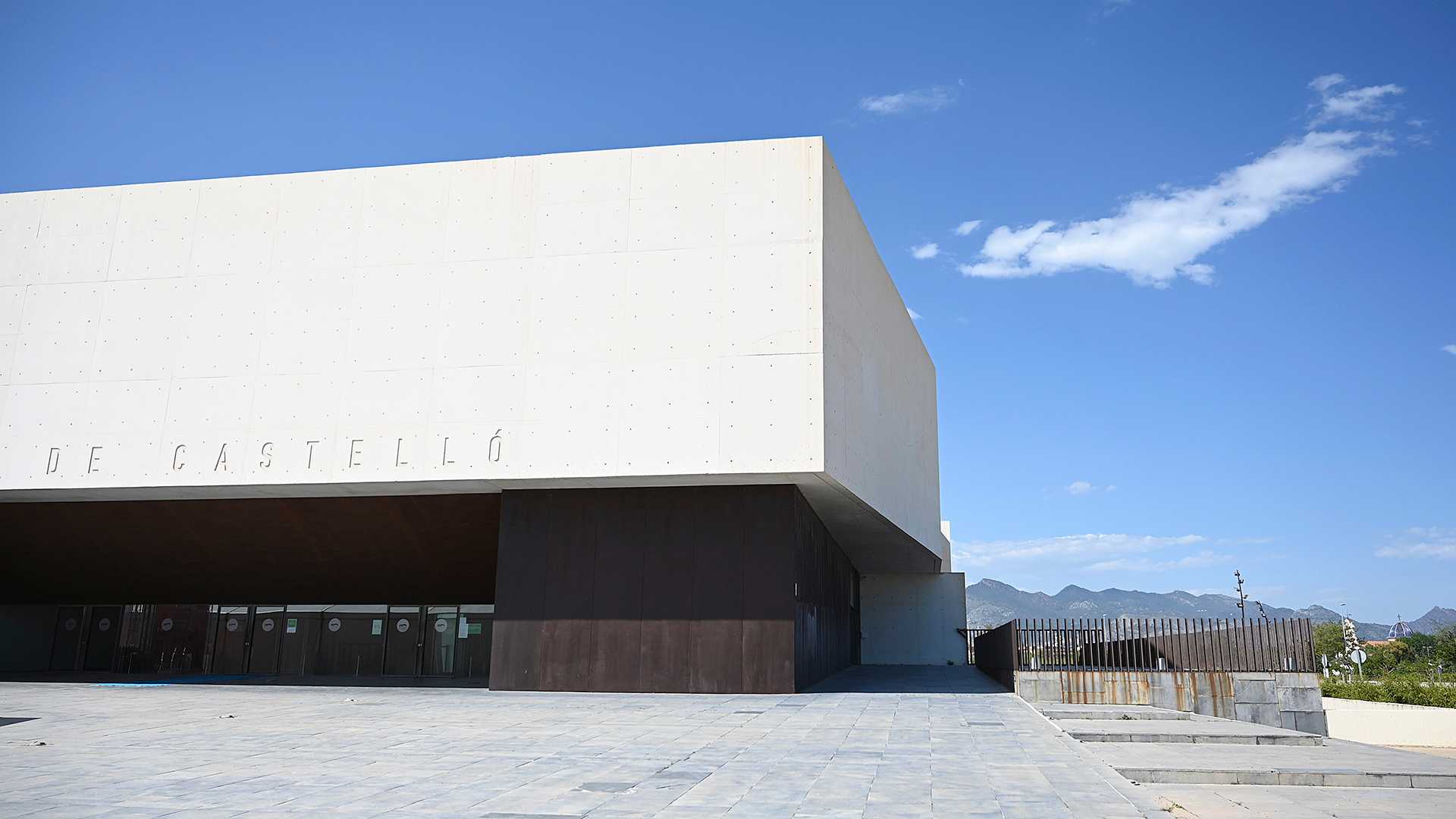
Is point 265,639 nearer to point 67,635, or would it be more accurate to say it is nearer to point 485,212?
point 67,635

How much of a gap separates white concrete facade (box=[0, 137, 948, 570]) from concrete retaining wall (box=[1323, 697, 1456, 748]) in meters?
18.0

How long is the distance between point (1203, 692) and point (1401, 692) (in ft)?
88.6

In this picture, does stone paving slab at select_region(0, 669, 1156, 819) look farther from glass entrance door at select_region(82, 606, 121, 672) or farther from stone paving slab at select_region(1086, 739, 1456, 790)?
glass entrance door at select_region(82, 606, 121, 672)

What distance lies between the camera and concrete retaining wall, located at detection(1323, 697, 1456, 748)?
26.2m

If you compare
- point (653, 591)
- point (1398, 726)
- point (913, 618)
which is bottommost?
point (1398, 726)

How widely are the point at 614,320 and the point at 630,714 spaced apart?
7.33 meters

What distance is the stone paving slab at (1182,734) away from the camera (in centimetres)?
1131

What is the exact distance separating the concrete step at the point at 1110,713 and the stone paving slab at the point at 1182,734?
2.87 feet

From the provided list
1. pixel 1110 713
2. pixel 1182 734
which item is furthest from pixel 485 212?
pixel 1182 734

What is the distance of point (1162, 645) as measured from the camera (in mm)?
17281

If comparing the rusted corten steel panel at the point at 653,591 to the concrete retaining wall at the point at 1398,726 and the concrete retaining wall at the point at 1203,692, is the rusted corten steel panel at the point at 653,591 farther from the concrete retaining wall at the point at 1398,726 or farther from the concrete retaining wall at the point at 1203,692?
the concrete retaining wall at the point at 1398,726

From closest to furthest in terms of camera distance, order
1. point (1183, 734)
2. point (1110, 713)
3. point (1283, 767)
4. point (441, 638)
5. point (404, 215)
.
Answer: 1. point (1283, 767)
2. point (1183, 734)
3. point (1110, 713)
4. point (404, 215)
5. point (441, 638)

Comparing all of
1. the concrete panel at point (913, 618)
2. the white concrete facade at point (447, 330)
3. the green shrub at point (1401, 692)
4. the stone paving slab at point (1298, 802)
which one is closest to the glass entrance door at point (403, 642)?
the white concrete facade at point (447, 330)

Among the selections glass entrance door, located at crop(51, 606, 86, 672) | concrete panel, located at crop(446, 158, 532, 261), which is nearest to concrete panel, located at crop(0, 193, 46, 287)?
glass entrance door, located at crop(51, 606, 86, 672)
